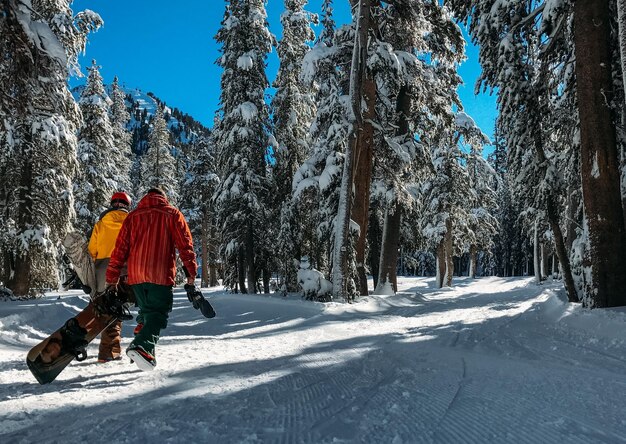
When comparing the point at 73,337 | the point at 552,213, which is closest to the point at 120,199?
the point at 73,337

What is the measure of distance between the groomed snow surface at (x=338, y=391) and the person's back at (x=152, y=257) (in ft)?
1.98

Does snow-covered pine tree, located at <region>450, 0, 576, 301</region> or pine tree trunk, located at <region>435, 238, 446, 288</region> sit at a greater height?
snow-covered pine tree, located at <region>450, 0, 576, 301</region>

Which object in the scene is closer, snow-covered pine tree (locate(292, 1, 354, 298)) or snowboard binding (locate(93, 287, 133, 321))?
snowboard binding (locate(93, 287, 133, 321))

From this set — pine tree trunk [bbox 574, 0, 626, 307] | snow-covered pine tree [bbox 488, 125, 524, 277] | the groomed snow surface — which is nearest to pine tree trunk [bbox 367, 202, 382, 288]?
pine tree trunk [bbox 574, 0, 626, 307]

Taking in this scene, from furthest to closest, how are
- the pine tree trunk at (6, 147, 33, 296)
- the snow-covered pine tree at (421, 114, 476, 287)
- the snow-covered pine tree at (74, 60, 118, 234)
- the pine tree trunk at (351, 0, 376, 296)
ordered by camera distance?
the snow-covered pine tree at (421, 114, 476, 287), the snow-covered pine tree at (74, 60, 118, 234), the pine tree trunk at (6, 147, 33, 296), the pine tree trunk at (351, 0, 376, 296)

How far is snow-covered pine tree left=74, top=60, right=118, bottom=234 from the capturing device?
2523cm

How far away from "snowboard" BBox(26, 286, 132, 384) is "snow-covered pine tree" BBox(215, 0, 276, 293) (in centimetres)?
1575

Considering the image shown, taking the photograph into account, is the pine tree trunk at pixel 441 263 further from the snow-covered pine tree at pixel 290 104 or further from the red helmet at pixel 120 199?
the red helmet at pixel 120 199

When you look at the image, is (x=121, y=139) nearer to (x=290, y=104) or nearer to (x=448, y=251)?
(x=290, y=104)

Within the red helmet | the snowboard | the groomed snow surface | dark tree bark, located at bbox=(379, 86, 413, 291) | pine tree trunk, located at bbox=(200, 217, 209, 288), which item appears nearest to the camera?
the groomed snow surface

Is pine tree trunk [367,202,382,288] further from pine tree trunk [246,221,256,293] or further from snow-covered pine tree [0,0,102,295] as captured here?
snow-covered pine tree [0,0,102,295]

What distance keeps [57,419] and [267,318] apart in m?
7.29

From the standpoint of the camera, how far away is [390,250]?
1717cm

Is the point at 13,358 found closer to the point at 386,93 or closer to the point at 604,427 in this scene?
the point at 604,427
